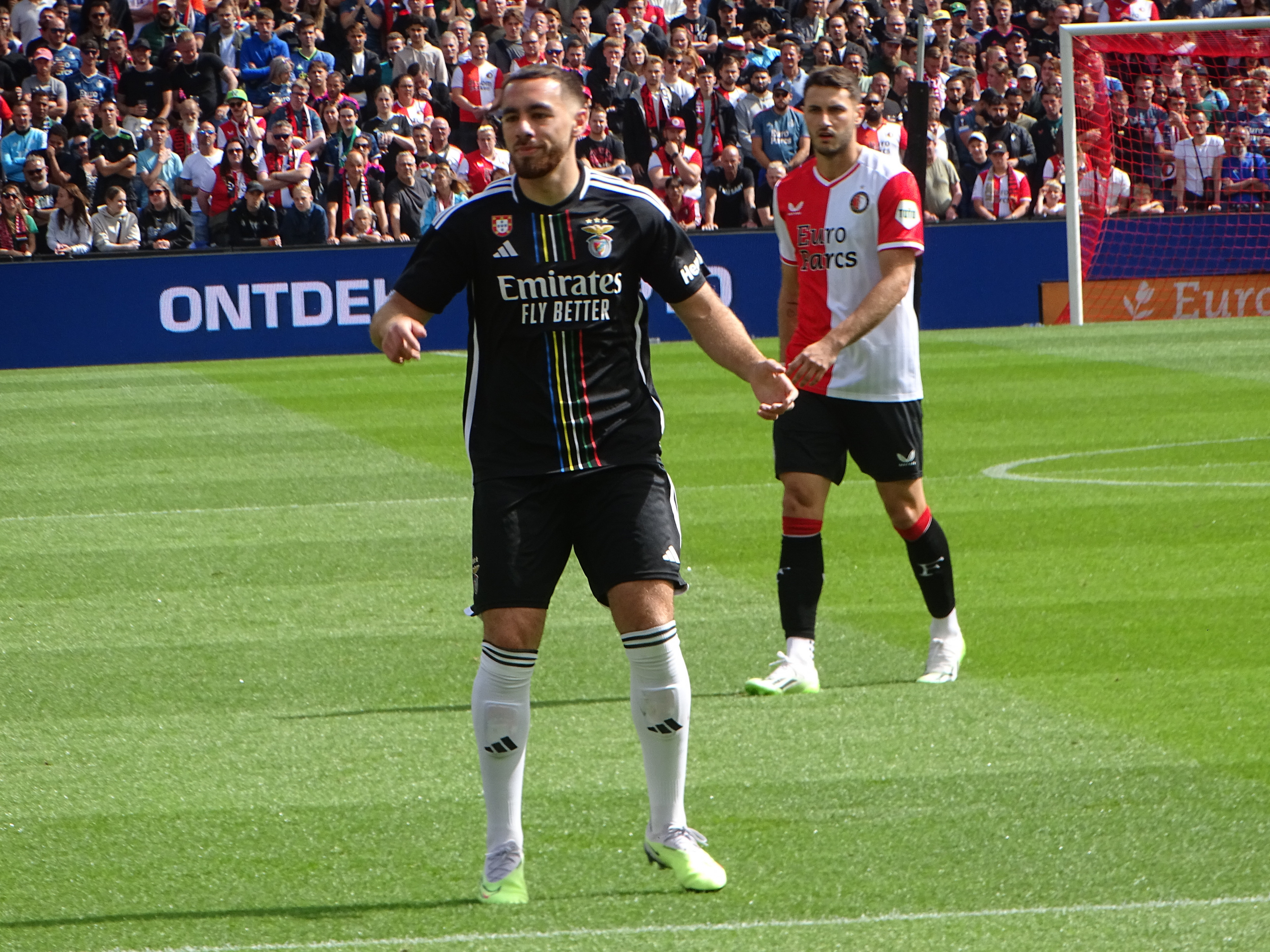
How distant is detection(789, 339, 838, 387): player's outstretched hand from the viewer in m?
5.89

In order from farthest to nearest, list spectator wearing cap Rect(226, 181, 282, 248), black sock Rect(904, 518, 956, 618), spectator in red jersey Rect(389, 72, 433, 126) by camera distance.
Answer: spectator in red jersey Rect(389, 72, 433, 126), spectator wearing cap Rect(226, 181, 282, 248), black sock Rect(904, 518, 956, 618)

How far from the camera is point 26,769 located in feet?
19.6

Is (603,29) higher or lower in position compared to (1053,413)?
higher

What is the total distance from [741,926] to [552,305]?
1.59 metres

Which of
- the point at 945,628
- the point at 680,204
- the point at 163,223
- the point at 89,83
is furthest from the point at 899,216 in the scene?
the point at 89,83

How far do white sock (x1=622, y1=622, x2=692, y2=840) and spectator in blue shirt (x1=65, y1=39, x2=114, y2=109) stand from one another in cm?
1936

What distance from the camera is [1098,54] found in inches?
854

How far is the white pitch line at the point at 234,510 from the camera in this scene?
Answer: 37.5 feet

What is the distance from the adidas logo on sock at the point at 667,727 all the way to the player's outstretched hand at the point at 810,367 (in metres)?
1.53

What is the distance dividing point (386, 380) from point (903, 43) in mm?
9929

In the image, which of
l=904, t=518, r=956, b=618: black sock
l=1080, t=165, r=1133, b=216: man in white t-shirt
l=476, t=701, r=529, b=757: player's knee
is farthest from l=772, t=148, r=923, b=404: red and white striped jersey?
l=1080, t=165, r=1133, b=216: man in white t-shirt

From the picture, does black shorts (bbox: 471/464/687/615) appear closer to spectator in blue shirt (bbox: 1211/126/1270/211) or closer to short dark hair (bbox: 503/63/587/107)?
short dark hair (bbox: 503/63/587/107)

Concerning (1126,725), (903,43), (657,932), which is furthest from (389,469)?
(903,43)

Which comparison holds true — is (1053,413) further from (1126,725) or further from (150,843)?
(150,843)
